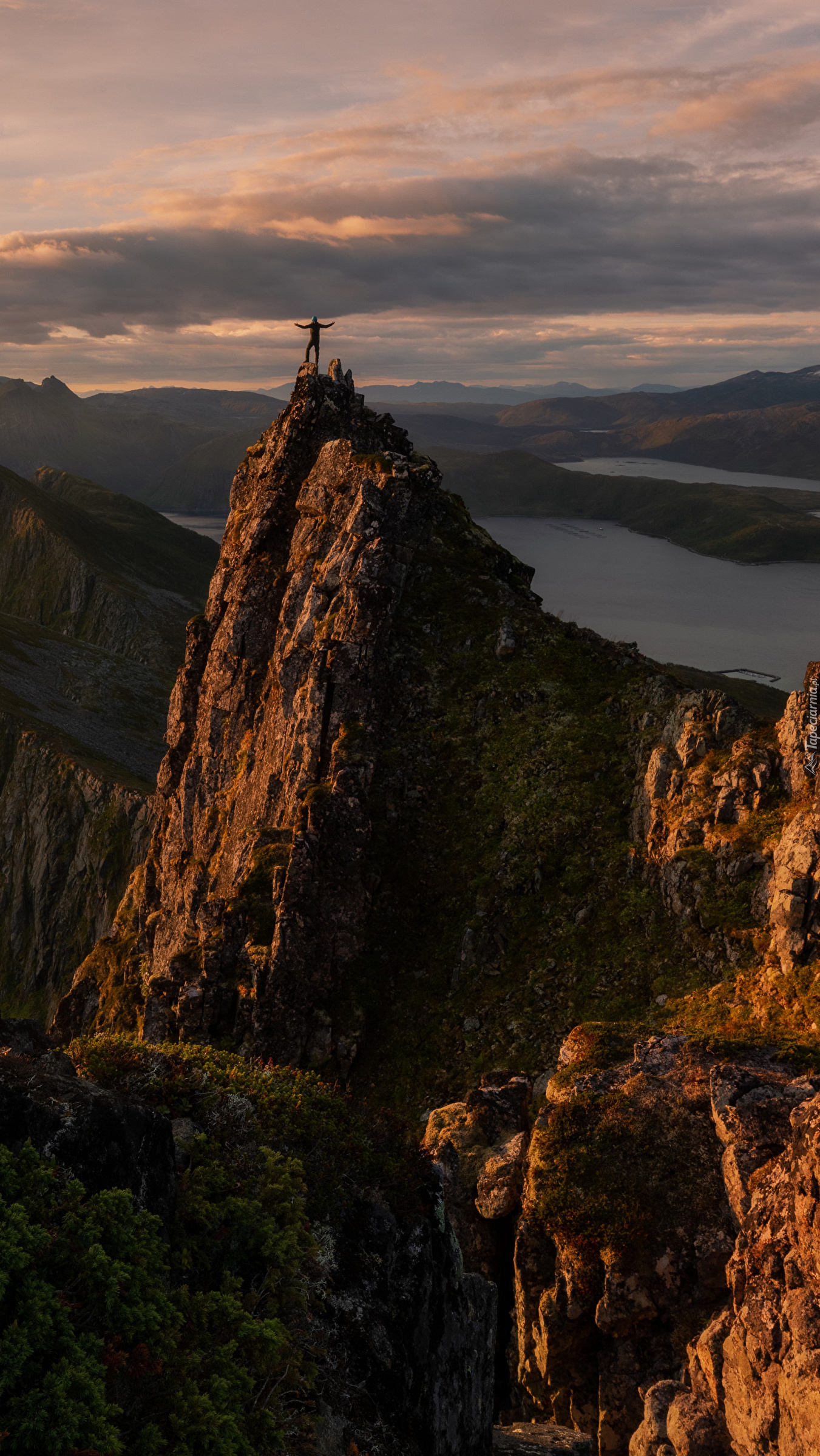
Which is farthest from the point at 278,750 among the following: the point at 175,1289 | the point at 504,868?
the point at 175,1289

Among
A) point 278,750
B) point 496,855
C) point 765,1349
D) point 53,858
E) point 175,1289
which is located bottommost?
point 53,858

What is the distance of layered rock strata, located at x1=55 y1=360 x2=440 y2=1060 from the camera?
137 ft

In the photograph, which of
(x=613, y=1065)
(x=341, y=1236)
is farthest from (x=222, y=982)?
(x=341, y=1236)

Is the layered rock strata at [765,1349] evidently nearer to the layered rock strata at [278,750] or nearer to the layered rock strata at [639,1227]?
the layered rock strata at [639,1227]

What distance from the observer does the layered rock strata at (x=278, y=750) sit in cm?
4166

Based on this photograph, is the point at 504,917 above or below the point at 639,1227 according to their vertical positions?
above

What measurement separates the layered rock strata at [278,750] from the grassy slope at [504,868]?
2.38m

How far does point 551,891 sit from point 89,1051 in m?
24.6

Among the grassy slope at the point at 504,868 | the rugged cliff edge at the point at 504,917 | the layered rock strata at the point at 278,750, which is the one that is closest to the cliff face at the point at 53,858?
the layered rock strata at the point at 278,750

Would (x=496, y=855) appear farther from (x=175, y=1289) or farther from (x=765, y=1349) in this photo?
(x=175, y=1289)

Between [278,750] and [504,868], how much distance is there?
18.0 metres

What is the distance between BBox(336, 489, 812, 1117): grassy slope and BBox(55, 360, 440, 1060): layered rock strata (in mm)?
2377

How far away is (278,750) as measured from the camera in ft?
172

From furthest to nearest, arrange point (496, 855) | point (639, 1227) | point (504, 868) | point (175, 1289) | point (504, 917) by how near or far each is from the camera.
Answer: point (496, 855)
point (504, 868)
point (504, 917)
point (639, 1227)
point (175, 1289)
